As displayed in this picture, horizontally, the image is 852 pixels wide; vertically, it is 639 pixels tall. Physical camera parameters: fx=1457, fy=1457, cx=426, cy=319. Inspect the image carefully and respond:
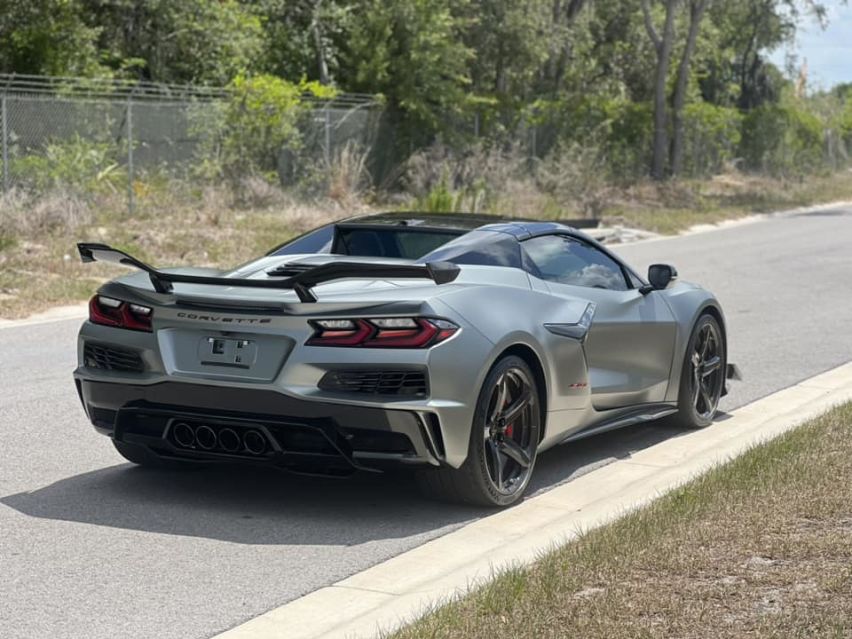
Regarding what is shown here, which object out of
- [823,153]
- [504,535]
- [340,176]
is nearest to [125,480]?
[504,535]

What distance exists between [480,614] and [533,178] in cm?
2731

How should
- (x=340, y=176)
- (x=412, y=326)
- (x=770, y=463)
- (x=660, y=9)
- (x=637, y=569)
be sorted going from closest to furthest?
(x=637, y=569) → (x=412, y=326) → (x=770, y=463) → (x=340, y=176) → (x=660, y=9)

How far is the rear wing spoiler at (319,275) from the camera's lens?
620cm

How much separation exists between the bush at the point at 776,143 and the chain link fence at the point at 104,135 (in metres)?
21.2

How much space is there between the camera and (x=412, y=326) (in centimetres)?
641

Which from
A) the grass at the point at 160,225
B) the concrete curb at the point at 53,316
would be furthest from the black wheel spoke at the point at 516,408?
the grass at the point at 160,225

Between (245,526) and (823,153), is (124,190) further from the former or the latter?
(823,153)

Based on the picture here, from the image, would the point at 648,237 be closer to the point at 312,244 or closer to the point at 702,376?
the point at 702,376

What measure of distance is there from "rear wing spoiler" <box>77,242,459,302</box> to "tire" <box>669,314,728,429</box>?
108 inches

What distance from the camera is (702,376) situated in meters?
8.97

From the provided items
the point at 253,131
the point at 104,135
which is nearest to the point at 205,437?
the point at 104,135

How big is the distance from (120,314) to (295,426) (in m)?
1.14

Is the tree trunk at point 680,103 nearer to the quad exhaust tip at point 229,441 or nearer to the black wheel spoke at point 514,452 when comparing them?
the black wheel spoke at point 514,452

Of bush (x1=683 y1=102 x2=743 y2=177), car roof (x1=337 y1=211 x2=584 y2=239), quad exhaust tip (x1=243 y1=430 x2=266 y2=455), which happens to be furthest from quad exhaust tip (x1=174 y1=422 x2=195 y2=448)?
bush (x1=683 y1=102 x2=743 y2=177)
